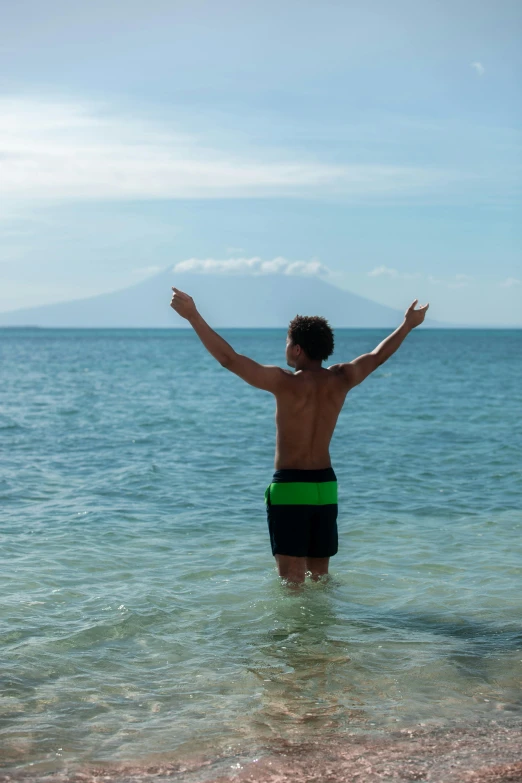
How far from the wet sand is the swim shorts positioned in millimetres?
1743

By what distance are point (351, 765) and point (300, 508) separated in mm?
2072

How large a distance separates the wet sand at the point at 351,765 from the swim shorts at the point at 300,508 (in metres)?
1.74

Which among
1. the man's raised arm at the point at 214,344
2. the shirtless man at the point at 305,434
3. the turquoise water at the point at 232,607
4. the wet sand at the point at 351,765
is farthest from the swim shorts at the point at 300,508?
the wet sand at the point at 351,765

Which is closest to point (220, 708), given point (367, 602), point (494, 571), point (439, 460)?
point (367, 602)

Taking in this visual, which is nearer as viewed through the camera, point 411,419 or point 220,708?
point 220,708

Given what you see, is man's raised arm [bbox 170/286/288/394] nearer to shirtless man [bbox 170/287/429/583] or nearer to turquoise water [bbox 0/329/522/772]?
shirtless man [bbox 170/287/429/583]

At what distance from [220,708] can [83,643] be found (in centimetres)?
141

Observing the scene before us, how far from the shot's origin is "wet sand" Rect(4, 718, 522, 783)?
355 centimetres

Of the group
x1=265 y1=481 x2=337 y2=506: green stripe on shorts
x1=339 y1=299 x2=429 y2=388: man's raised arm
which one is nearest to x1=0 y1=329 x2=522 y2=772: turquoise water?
x1=265 y1=481 x2=337 y2=506: green stripe on shorts

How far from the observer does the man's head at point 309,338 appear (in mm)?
5500

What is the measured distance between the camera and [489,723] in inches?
165

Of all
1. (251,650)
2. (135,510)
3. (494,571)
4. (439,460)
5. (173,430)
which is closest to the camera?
(251,650)

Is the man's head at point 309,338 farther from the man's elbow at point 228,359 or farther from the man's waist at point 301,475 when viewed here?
the man's waist at point 301,475

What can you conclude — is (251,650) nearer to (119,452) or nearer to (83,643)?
(83,643)
